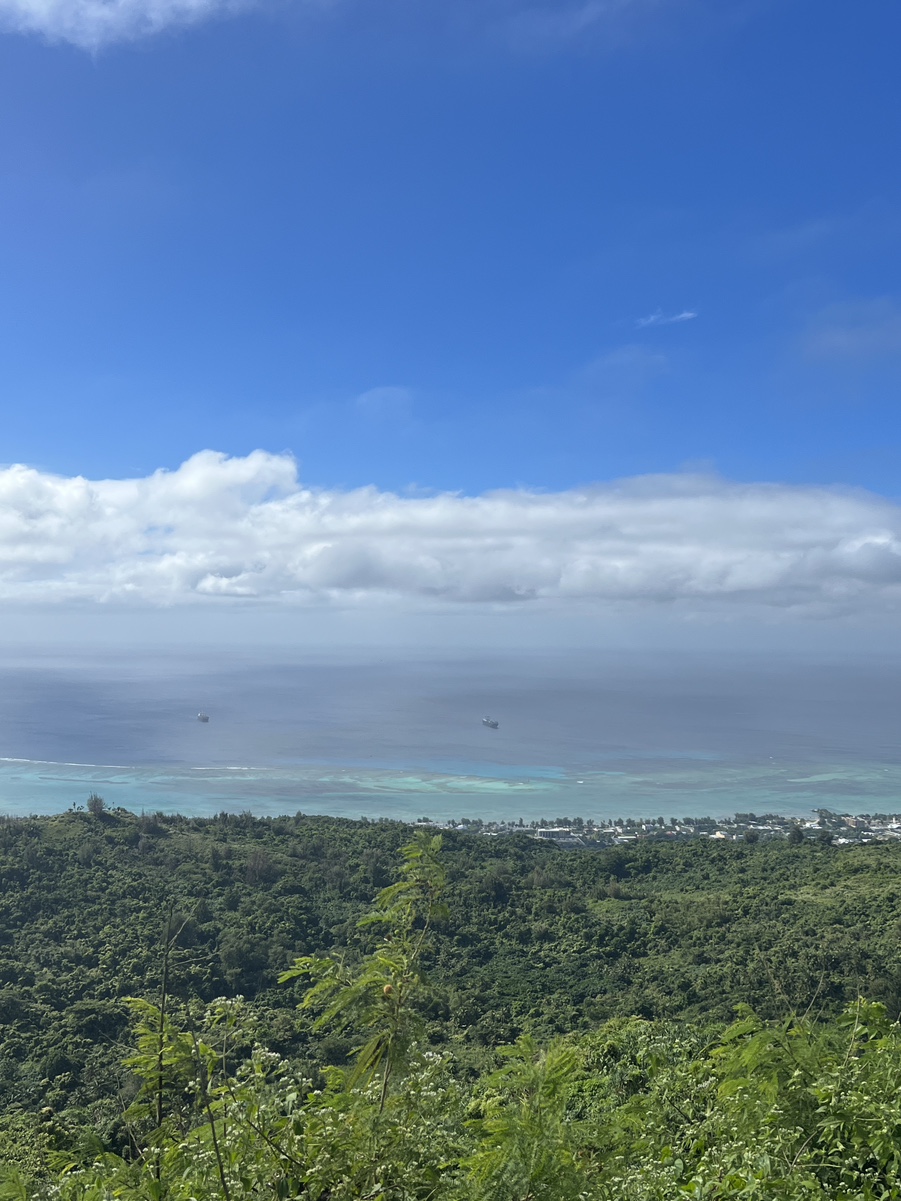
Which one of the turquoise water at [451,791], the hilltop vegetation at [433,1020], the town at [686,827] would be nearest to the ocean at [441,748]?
the turquoise water at [451,791]

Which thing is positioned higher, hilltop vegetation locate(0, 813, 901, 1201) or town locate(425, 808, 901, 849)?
hilltop vegetation locate(0, 813, 901, 1201)

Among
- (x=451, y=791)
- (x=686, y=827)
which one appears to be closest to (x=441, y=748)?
(x=451, y=791)

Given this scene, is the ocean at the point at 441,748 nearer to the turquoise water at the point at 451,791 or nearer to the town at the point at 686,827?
the turquoise water at the point at 451,791

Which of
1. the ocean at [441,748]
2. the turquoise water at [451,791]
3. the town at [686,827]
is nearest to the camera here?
the town at [686,827]

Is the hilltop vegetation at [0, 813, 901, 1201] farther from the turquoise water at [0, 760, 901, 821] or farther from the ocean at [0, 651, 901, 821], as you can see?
the ocean at [0, 651, 901, 821]

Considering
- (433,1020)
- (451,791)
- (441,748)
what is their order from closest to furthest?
(433,1020)
(451,791)
(441,748)

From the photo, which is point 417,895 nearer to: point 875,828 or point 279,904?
point 279,904

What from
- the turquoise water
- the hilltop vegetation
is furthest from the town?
the hilltop vegetation

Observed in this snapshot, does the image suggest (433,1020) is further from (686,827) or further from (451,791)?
(451,791)

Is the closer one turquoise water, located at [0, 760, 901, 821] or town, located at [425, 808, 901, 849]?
town, located at [425, 808, 901, 849]
